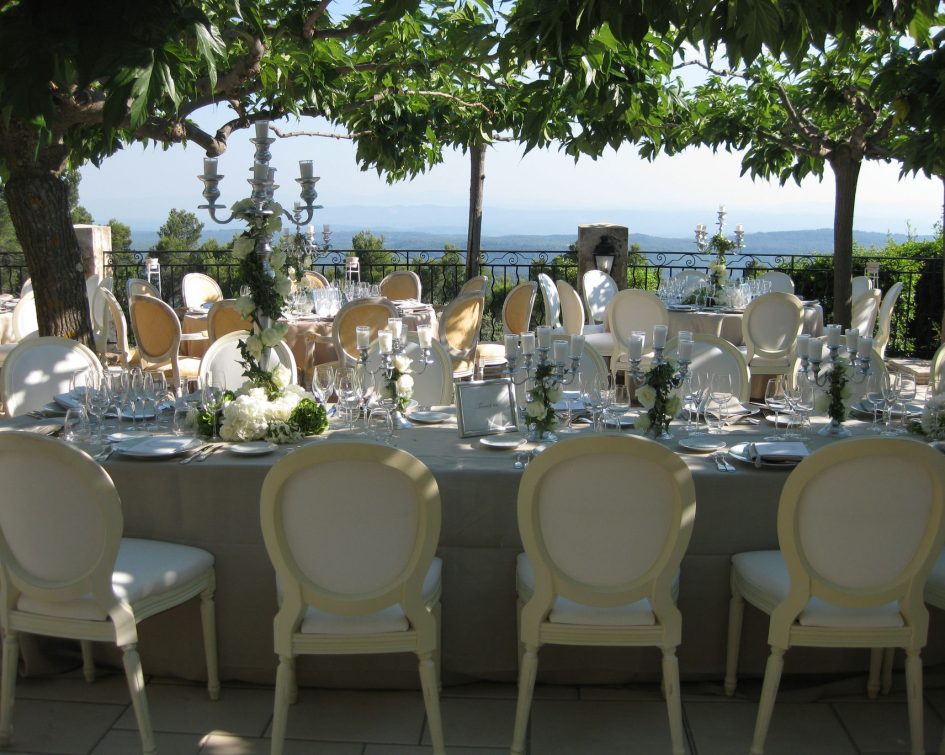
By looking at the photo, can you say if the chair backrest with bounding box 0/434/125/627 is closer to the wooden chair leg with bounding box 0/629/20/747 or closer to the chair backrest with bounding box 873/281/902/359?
the wooden chair leg with bounding box 0/629/20/747

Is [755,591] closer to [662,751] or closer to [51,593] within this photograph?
[662,751]

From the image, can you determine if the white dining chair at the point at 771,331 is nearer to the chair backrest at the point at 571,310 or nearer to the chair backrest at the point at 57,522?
the chair backrest at the point at 571,310

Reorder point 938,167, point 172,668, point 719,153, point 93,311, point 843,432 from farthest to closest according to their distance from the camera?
point 719,153, point 93,311, point 938,167, point 843,432, point 172,668

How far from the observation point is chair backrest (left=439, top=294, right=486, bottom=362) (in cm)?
679

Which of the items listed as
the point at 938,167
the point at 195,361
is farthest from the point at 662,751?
the point at 195,361

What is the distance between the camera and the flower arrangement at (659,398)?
345cm

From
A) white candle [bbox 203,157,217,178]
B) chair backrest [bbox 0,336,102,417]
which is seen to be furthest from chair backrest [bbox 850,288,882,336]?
chair backrest [bbox 0,336,102,417]

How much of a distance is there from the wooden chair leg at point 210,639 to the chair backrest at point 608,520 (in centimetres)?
114

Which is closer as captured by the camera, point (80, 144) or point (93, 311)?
point (80, 144)

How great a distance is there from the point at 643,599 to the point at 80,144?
3.45 metres

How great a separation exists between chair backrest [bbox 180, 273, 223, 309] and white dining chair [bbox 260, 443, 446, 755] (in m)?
5.69

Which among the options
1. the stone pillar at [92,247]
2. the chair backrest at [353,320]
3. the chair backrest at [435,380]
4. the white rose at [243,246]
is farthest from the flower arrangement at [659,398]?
the stone pillar at [92,247]

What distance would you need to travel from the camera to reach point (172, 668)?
10.8 ft

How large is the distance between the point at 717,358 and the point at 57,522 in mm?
3000
